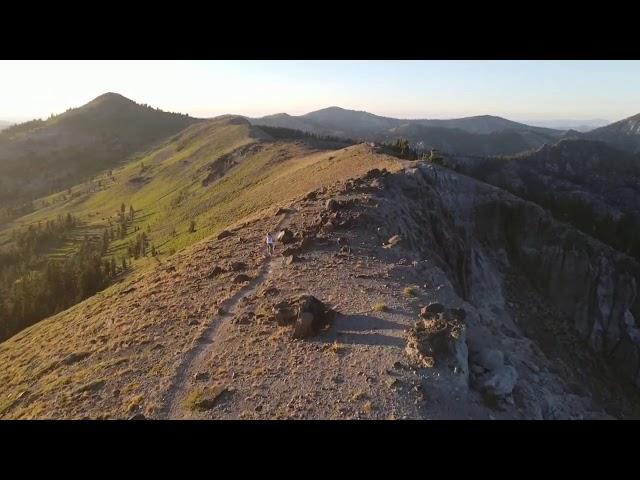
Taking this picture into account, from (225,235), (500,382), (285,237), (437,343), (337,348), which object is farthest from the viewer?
(225,235)

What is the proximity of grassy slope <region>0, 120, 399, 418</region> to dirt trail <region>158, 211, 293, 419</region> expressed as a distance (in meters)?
1.60

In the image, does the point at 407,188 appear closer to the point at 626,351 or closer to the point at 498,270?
the point at 498,270

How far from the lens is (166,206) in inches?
3907

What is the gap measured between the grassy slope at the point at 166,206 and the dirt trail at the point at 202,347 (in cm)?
160

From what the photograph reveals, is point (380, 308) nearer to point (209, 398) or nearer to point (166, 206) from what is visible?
point (209, 398)

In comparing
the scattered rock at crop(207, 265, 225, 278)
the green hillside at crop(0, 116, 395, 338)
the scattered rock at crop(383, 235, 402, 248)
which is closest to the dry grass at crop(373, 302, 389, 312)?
the scattered rock at crop(383, 235, 402, 248)

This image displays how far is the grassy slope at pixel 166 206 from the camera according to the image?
2653 centimetres

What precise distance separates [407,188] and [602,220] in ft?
249

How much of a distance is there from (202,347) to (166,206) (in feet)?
269

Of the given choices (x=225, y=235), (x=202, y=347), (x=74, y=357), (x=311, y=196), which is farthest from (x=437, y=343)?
(x=311, y=196)

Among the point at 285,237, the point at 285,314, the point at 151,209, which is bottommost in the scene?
the point at 151,209
